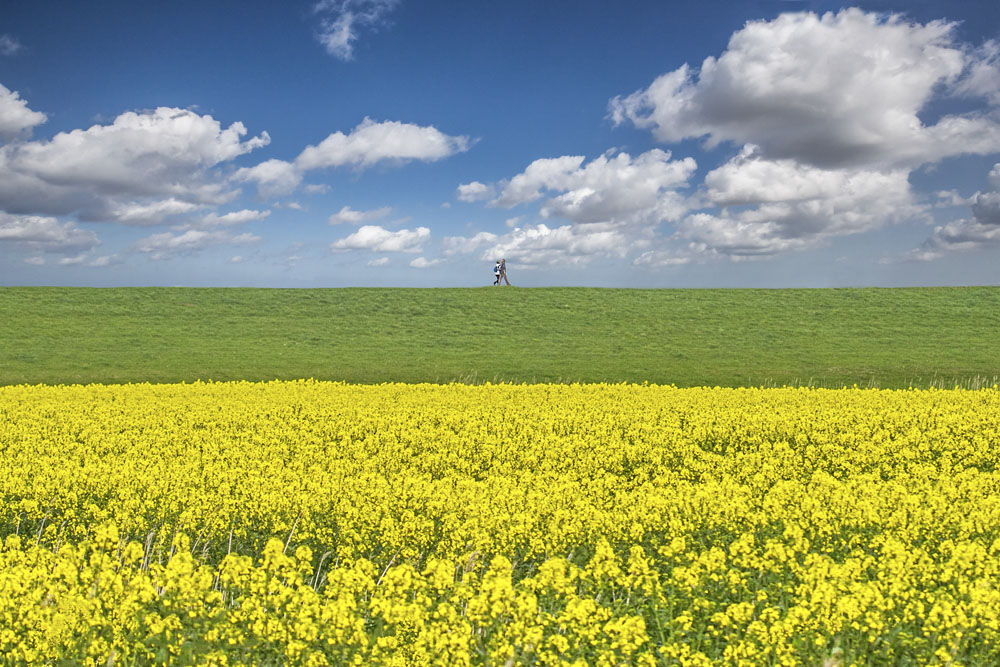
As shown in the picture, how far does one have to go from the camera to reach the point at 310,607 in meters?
5.90

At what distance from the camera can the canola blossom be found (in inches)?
238

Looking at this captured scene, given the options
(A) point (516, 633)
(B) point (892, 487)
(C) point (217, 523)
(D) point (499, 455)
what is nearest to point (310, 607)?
(A) point (516, 633)

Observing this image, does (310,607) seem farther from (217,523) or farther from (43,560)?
(217,523)

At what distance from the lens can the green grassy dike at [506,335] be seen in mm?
34219

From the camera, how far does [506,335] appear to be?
47.6 meters

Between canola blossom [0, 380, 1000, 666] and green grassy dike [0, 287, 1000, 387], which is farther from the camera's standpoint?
green grassy dike [0, 287, 1000, 387]

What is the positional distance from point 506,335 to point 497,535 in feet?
127

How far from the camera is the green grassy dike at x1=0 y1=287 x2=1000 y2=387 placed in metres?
34.2

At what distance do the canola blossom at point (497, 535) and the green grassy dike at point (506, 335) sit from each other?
15188 mm

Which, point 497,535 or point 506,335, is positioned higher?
point 506,335

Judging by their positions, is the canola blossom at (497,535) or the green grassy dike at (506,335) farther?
the green grassy dike at (506,335)

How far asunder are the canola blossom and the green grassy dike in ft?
49.8

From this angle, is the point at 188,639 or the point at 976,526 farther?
the point at 976,526

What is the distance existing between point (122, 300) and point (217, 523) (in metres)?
52.5
